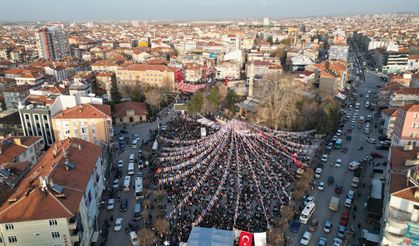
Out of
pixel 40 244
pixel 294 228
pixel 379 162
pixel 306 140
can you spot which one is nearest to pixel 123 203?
pixel 40 244

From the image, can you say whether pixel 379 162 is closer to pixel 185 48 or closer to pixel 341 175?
pixel 341 175

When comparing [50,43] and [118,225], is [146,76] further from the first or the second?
[50,43]

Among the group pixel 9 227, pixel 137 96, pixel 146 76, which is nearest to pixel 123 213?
pixel 9 227

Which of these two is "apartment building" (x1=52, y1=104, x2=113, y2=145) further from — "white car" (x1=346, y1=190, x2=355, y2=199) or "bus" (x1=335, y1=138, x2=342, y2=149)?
"bus" (x1=335, y1=138, x2=342, y2=149)

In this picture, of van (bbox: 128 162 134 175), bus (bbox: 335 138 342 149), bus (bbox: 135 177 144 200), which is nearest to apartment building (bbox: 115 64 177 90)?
van (bbox: 128 162 134 175)

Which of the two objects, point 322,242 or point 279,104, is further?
point 279,104
